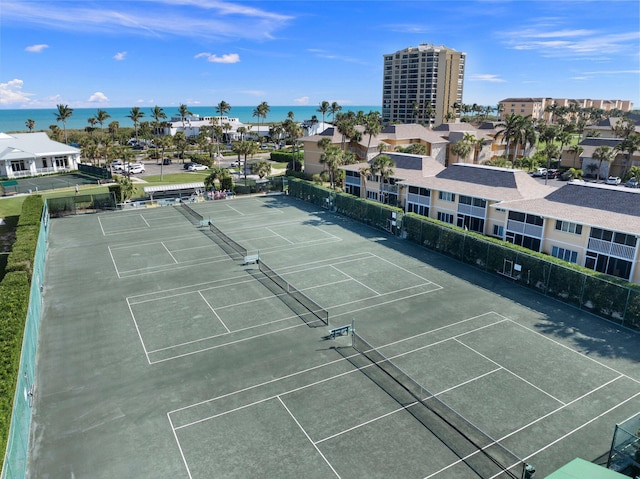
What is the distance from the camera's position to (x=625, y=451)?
16.9 m

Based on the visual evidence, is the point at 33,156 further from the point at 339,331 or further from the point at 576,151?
the point at 576,151

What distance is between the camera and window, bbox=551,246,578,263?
121ft

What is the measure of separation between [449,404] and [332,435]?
19.2 ft

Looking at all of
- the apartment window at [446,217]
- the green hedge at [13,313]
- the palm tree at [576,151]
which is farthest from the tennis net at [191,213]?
the palm tree at [576,151]

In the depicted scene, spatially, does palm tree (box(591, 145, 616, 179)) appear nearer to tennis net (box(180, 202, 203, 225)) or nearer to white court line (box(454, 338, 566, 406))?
white court line (box(454, 338, 566, 406))

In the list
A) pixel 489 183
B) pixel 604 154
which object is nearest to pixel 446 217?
pixel 489 183

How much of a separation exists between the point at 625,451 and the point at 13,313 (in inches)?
1097

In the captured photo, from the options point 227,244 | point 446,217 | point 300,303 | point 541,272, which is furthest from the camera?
point 446,217

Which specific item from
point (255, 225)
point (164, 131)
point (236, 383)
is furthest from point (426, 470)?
point (164, 131)

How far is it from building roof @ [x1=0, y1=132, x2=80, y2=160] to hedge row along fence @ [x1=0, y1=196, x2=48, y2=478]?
56.4 metres

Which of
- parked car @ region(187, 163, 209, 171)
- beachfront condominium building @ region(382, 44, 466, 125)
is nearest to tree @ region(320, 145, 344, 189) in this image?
parked car @ region(187, 163, 209, 171)

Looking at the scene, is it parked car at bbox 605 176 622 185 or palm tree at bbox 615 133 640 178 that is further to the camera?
parked car at bbox 605 176 622 185

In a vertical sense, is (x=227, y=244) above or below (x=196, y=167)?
below

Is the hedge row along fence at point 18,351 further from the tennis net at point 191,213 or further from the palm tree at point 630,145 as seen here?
the palm tree at point 630,145
